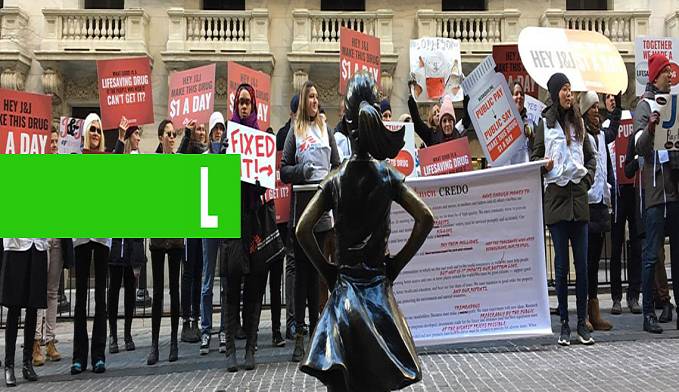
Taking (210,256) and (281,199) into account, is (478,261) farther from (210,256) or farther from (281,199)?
(210,256)

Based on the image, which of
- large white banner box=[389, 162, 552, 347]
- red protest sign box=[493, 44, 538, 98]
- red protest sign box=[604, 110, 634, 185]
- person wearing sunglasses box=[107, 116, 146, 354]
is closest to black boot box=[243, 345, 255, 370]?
large white banner box=[389, 162, 552, 347]

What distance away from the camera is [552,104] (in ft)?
21.1

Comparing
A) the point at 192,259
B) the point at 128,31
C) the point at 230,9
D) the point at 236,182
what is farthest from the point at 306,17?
the point at 236,182

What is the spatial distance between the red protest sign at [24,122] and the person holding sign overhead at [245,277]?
2036mm

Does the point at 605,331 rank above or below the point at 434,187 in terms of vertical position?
below

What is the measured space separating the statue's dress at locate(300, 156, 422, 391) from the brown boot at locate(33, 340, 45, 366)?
456 cm

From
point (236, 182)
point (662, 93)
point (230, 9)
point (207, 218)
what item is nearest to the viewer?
point (207, 218)

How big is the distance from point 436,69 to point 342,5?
9.41 m

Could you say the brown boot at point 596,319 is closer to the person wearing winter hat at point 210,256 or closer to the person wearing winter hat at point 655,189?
the person wearing winter hat at point 655,189

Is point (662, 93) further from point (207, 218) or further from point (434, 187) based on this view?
point (207, 218)

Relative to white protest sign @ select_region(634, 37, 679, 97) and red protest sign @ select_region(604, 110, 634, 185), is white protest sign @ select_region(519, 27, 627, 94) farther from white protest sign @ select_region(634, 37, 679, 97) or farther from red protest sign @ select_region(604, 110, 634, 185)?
red protest sign @ select_region(604, 110, 634, 185)

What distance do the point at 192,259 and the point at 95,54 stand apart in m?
13.0

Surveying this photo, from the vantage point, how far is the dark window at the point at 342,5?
20547 millimetres

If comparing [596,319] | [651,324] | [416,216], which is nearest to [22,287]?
[416,216]
